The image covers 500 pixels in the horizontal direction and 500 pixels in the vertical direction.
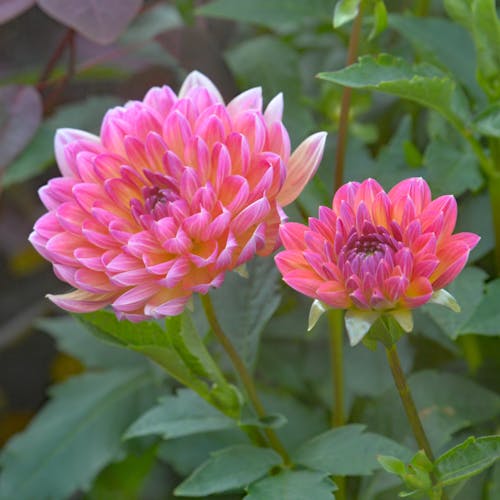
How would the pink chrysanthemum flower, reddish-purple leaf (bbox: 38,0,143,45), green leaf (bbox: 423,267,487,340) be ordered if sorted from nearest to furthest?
the pink chrysanthemum flower
green leaf (bbox: 423,267,487,340)
reddish-purple leaf (bbox: 38,0,143,45)

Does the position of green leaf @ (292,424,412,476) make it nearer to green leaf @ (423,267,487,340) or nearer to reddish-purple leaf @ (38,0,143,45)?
green leaf @ (423,267,487,340)

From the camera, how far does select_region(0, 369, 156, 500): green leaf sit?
68cm

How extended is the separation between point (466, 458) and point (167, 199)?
201 millimetres

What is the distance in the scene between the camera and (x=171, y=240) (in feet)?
1.37

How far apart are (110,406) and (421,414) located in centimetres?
28

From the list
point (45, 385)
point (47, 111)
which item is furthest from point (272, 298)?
point (45, 385)

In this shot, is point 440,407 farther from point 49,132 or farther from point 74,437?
point 49,132

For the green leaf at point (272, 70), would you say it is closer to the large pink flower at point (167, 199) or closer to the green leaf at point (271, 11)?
the green leaf at point (271, 11)

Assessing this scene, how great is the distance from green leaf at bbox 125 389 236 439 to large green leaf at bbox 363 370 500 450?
13cm

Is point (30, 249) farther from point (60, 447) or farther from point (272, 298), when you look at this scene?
Answer: point (272, 298)

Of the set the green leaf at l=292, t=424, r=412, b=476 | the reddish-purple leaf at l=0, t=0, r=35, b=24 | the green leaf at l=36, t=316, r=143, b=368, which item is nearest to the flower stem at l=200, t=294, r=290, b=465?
the green leaf at l=292, t=424, r=412, b=476

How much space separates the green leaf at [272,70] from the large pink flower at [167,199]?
9.2 inches

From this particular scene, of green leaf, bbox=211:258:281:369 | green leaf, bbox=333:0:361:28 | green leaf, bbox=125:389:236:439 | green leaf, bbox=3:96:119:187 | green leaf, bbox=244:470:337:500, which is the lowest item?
green leaf, bbox=244:470:337:500

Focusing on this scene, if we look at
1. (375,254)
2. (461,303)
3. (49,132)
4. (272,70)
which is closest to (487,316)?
(461,303)
